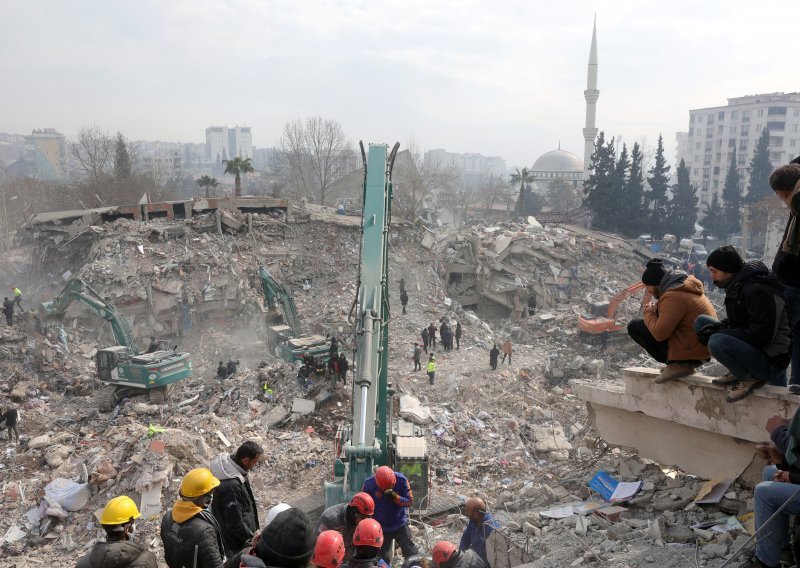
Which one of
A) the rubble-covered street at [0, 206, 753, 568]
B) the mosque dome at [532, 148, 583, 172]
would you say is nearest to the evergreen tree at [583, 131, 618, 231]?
the rubble-covered street at [0, 206, 753, 568]


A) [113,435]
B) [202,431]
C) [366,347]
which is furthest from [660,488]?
[113,435]

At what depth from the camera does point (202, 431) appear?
11188 mm

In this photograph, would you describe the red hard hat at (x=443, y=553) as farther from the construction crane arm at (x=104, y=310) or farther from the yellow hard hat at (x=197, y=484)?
the construction crane arm at (x=104, y=310)

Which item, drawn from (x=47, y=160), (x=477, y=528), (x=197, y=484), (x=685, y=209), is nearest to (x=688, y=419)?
(x=477, y=528)

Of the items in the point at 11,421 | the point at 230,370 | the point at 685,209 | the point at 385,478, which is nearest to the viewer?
the point at 385,478

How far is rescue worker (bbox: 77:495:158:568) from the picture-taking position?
10.6 feet

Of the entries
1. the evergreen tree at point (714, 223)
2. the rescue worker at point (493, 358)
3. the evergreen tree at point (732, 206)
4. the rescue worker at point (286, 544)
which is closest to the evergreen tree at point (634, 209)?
the evergreen tree at point (714, 223)

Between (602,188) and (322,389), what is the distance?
92.2ft

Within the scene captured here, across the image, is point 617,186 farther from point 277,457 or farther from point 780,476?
point 780,476

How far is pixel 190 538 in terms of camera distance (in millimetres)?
3537

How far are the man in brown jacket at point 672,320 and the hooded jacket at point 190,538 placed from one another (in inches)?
133

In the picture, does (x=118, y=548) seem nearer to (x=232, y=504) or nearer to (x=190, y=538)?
(x=190, y=538)

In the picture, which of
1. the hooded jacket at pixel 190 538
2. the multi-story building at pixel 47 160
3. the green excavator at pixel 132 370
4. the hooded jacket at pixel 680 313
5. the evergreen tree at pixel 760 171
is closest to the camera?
the hooded jacket at pixel 190 538

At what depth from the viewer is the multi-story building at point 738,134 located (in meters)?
53.2
